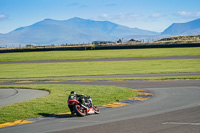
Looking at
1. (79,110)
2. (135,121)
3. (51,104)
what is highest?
(79,110)

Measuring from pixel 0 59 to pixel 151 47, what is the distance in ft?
117

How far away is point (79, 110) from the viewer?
14.6 metres

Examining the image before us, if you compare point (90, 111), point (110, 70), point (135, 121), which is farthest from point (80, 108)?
point (110, 70)

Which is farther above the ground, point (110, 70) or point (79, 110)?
point (79, 110)

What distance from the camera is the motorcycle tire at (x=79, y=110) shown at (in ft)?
47.4

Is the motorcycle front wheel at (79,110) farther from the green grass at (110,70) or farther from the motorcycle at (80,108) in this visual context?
the green grass at (110,70)

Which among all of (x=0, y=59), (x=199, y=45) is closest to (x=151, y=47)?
(x=199, y=45)

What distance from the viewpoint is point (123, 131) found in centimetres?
1131

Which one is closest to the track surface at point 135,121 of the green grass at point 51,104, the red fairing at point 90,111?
the red fairing at point 90,111

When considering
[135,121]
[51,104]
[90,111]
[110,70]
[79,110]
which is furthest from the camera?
[110,70]

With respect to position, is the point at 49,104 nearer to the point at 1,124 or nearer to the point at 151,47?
the point at 1,124

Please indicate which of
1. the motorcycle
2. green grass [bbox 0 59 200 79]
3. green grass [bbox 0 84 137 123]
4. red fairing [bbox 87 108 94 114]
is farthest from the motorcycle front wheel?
green grass [bbox 0 59 200 79]

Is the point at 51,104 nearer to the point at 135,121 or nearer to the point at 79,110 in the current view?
the point at 79,110

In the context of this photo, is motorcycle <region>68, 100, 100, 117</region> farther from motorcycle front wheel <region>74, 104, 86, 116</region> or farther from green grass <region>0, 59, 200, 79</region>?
green grass <region>0, 59, 200, 79</region>
